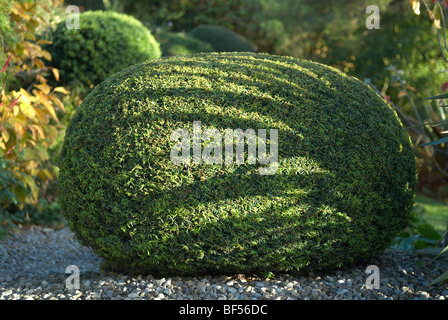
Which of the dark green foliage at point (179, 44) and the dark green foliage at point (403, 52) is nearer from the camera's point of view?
the dark green foliage at point (179, 44)

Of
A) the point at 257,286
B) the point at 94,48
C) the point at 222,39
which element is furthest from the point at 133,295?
the point at 222,39

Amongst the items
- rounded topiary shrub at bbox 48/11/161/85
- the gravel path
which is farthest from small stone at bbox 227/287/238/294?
rounded topiary shrub at bbox 48/11/161/85

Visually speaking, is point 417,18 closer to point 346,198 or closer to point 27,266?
point 346,198

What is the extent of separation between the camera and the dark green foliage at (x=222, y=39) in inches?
412

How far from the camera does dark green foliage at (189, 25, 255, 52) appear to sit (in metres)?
10.5

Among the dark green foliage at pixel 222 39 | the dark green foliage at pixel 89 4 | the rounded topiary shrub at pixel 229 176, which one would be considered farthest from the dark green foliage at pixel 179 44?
the rounded topiary shrub at pixel 229 176

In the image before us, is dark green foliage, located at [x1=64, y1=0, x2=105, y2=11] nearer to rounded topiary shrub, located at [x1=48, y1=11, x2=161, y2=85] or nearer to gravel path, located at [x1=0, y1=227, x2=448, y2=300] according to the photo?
rounded topiary shrub, located at [x1=48, y1=11, x2=161, y2=85]

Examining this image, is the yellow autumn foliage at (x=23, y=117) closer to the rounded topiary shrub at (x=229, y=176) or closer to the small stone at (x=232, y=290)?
the rounded topiary shrub at (x=229, y=176)

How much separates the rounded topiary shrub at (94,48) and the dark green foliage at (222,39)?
4.05m

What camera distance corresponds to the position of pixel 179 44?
976 cm

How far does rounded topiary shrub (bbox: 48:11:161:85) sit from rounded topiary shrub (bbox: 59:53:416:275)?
129 inches

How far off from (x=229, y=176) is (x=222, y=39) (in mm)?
8183
